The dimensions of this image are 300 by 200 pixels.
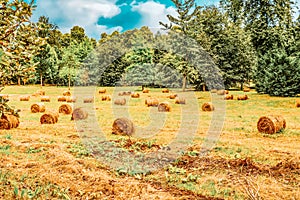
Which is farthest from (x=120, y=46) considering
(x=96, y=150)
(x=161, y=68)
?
(x=96, y=150)

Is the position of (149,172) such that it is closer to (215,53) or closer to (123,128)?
(123,128)

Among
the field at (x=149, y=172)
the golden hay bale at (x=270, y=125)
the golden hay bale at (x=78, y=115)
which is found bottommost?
the field at (x=149, y=172)

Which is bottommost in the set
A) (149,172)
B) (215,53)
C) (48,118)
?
(149,172)

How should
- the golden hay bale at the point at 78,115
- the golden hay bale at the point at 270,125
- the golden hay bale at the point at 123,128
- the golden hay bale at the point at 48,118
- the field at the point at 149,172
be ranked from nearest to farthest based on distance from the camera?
the field at the point at 149,172
the golden hay bale at the point at 123,128
the golden hay bale at the point at 270,125
the golden hay bale at the point at 48,118
the golden hay bale at the point at 78,115

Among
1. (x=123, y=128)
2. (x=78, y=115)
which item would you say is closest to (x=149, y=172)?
(x=123, y=128)

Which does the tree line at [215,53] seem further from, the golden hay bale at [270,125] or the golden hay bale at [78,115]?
the golden hay bale at [270,125]

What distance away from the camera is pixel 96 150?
29.6ft

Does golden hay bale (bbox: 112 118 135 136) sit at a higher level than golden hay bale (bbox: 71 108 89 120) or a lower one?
lower

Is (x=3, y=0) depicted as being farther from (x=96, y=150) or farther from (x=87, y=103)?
(x=87, y=103)

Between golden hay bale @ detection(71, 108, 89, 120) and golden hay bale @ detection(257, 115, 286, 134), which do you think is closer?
golden hay bale @ detection(257, 115, 286, 134)

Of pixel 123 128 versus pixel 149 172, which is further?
pixel 123 128

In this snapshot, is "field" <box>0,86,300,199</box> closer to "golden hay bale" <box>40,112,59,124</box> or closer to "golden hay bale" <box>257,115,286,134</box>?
"golden hay bale" <box>257,115,286,134</box>

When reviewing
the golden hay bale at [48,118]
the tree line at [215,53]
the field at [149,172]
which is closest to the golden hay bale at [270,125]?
the field at [149,172]

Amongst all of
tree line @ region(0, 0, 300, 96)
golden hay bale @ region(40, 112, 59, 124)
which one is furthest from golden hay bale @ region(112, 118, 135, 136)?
tree line @ region(0, 0, 300, 96)
